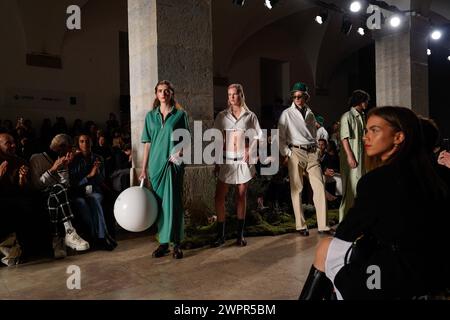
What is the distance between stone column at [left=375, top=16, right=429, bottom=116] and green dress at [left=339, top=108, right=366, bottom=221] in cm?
460

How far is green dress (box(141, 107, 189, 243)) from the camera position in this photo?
3561 mm

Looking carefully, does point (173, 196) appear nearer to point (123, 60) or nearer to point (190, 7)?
point (190, 7)

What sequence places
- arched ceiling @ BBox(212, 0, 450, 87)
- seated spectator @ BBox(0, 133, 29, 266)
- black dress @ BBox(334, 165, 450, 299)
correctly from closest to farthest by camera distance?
black dress @ BBox(334, 165, 450, 299), seated spectator @ BBox(0, 133, 29, 266), arched ceiling @ BBox(212, 0, 450, 87)

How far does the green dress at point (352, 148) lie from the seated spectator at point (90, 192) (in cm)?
259

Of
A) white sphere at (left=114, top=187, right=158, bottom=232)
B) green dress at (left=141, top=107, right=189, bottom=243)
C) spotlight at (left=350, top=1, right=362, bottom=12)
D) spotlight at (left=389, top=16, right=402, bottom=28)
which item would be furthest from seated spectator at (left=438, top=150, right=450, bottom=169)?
spotlight at (left=389, top=16, right=402, bottom=28)

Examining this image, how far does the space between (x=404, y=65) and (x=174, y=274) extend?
7.51 metres

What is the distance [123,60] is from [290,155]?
864 centimetres

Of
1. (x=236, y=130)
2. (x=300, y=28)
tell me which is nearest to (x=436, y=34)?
(x=300, y=28)

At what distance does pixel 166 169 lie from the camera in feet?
11.7

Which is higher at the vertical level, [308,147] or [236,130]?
[236,130]

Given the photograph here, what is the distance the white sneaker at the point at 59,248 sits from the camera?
374 centimetres

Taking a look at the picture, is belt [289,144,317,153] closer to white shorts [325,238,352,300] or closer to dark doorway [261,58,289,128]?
white shorts [325,238,352,300]

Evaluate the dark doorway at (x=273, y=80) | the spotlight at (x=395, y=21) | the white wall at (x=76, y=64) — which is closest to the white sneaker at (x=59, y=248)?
the white wall at (x=76, y=64)

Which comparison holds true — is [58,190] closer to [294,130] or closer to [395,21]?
[294,130]
